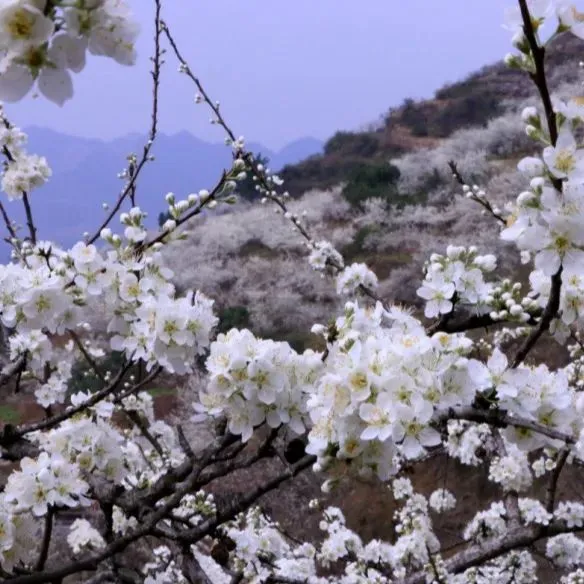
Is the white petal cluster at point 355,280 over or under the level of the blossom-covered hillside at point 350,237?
under

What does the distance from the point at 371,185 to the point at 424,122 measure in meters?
7.80

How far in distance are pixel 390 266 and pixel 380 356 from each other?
42.8ft

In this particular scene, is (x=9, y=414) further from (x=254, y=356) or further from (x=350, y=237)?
(x=350, y=237)

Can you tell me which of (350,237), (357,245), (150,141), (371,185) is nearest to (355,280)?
(150,141)

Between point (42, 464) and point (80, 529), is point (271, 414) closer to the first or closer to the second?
point (42, 464)

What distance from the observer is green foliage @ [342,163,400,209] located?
18562 millimetres

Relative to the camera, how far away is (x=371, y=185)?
19344 mm

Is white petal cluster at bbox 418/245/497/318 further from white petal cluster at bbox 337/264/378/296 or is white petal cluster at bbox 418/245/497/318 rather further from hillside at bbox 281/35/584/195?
hillside at bbox 281/35/584/195

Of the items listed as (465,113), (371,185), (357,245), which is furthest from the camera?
(465,113)

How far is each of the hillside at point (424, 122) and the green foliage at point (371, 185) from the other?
6.37ft

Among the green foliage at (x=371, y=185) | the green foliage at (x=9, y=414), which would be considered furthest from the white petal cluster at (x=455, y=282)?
the green foliage at (x=371, y=185)

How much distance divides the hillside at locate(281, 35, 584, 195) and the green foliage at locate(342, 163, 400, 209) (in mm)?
1941

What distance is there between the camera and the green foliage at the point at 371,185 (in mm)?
18562

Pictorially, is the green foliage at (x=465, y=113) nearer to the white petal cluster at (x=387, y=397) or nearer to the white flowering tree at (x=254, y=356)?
the white flowering tree at (x=254, y=356)
